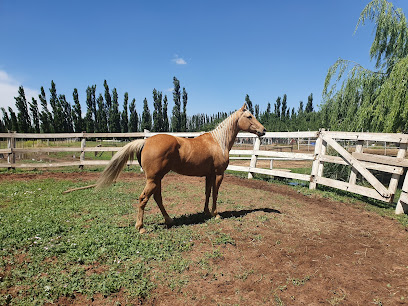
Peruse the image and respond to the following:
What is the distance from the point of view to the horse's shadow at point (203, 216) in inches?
167

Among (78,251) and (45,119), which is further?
(45,119)

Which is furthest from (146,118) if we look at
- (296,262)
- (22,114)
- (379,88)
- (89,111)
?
(296,262)

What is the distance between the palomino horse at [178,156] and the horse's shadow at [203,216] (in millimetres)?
170

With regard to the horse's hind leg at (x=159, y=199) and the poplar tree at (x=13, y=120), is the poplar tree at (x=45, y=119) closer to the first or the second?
the poplar tree at (x=13, y=120)

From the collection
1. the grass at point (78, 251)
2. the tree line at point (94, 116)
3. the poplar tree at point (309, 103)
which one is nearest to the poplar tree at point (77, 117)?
the tree line at point (94, 116)

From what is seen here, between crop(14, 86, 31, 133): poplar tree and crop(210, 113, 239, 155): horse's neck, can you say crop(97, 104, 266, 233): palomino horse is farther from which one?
crop(14, 86, 31, 133): poplar tree

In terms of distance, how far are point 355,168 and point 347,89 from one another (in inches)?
198

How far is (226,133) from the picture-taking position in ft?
14.9

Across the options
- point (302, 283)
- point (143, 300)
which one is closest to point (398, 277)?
point (302, 283)

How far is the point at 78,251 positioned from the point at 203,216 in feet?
7.69

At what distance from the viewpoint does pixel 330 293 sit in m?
2.36

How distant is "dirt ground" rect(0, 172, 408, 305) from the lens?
2301mm

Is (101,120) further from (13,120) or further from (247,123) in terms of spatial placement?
(247,123)

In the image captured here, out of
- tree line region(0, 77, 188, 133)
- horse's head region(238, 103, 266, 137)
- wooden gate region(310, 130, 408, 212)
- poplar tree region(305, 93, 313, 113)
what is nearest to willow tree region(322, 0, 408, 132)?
wooden gate region(310, 130, 408, 212)
